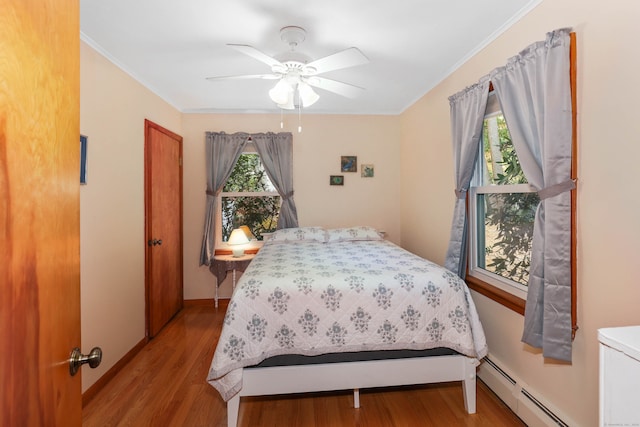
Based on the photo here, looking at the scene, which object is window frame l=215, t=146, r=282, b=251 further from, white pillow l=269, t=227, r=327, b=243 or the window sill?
the window sill

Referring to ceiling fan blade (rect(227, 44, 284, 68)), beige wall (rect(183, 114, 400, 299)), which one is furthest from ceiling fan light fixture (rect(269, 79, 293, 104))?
beige wall (rect(183, 114, 400, 299))

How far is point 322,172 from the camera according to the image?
409 cm

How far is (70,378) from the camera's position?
803mm

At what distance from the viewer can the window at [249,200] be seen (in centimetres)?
408

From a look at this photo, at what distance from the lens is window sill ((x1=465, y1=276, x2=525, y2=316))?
197 cm

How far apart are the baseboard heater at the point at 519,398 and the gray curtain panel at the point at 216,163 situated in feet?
10.0

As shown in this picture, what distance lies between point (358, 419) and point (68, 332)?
170 cm

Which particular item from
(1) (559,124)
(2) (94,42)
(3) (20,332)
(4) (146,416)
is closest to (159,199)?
(2) (94,42)

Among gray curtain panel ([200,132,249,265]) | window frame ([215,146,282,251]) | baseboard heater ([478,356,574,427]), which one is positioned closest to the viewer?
baseboard heater ([478,356,574,427])

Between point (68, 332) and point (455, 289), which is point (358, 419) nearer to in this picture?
point (455, 289)

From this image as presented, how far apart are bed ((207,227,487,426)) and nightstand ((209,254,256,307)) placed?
1730mm

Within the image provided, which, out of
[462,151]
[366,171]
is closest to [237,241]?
[366,171]

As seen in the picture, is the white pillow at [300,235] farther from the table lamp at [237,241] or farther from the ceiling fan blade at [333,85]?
the ceiling fan blade at [333,85]

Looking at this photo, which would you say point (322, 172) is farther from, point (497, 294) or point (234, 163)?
point (497, 294)
